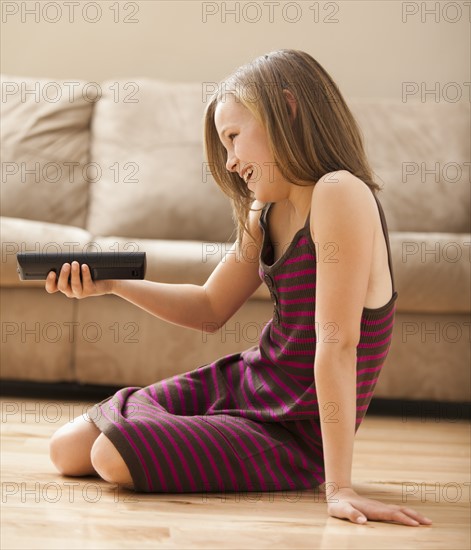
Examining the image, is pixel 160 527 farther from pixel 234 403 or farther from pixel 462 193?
pixel 462 193

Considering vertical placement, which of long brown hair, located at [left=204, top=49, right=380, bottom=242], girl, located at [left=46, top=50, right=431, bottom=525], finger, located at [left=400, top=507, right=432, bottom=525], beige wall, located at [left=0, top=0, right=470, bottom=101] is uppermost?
beige wall, located at [left=0, top=0, right=470, bottom=101]

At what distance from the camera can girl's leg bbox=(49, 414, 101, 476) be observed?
51.9 inches

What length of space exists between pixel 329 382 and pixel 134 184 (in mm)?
1361

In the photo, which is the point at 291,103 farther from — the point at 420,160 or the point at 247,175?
the point at 420,160

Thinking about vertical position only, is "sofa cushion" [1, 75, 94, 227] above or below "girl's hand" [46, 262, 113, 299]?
above

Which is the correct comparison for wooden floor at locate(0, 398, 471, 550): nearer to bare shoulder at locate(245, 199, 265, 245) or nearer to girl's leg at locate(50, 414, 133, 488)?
girl's leg at locate(50, 414, 133, 488)

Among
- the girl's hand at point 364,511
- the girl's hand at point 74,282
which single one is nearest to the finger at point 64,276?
the girl's hand at point 74,282

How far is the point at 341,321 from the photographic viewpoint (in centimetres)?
117

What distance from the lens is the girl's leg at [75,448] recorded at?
4.32 feet

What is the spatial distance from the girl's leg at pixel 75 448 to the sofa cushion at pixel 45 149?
44.9 inches

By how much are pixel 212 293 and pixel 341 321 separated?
35 centimetres

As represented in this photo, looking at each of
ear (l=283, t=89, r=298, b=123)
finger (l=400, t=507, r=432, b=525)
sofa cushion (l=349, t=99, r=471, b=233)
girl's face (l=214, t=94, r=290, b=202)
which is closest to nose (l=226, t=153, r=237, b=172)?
girl's face (l=214, t=94, r=290, b=202)

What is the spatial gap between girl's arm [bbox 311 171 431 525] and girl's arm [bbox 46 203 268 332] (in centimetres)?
24

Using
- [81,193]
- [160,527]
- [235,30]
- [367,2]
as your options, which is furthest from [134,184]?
[160,527]
